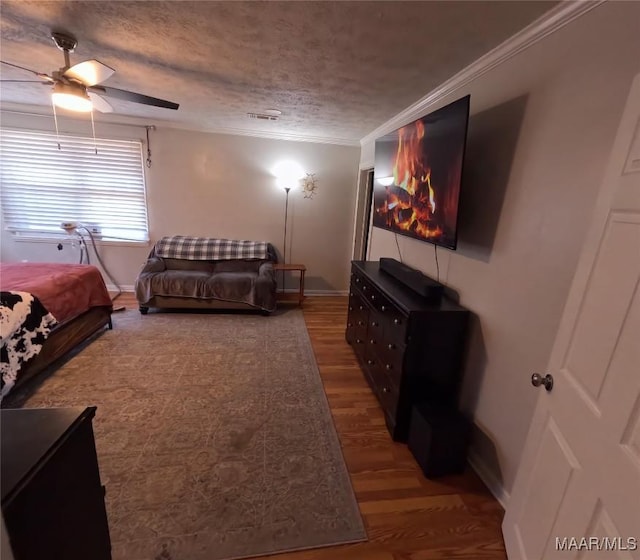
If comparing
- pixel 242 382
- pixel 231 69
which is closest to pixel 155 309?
pixel 242 382

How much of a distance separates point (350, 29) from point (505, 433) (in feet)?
7.55

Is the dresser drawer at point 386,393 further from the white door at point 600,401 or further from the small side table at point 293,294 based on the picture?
the small side table at point 293,294

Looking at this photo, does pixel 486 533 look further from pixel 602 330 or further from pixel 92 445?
pixel 92 445

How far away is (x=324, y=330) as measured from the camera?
3.78 m

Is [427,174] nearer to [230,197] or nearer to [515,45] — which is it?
[515,45]

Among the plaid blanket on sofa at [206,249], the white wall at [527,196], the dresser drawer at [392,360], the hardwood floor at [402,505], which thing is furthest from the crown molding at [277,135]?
the hardwood floor at [402,505]

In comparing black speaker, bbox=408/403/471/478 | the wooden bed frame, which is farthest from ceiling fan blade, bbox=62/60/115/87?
black speaker, bbox=408/403/471/478

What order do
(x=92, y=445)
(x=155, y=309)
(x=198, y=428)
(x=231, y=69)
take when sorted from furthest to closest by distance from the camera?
(x=155, y=309) < (x=231, y=69) < (x=198, y=428) < (x=92, y=445)

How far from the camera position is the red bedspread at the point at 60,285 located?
2566 mm

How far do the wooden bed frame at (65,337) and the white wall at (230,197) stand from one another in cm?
160

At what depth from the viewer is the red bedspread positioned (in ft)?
8.42

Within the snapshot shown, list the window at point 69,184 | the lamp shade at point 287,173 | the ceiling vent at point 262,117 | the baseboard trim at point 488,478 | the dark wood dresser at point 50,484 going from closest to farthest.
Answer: the dark wood dresser at point 50,484 → the baseboard trim at point 488,478 → the ceiling vent at point 262,117 → the window at point 69,184 → the lamp shade at point 287,173

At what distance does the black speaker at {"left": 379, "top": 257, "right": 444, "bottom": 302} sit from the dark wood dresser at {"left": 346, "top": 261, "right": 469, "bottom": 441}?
0.04 m

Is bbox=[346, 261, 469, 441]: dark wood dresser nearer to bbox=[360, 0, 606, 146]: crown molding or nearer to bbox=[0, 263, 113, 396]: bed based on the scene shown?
bbox=[360, 0, 606, 146]: crown molding
